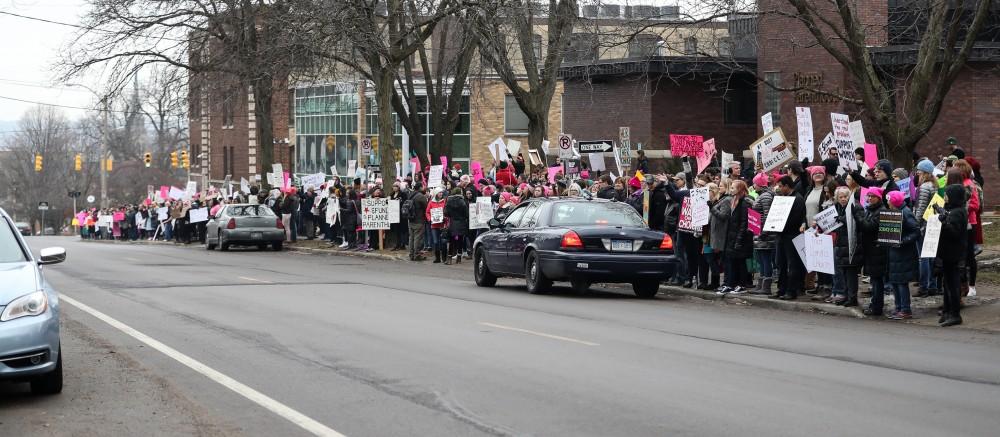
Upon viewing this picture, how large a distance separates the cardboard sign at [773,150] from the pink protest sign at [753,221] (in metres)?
3.20

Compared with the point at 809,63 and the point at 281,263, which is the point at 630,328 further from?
the point at 809,63

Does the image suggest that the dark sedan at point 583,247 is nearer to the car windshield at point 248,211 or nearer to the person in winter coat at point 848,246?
the person in winter coat at point 848,246


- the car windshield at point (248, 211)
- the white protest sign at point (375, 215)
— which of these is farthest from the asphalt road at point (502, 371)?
the car windshield at point (248, 211)

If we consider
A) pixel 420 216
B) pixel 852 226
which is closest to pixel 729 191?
pixel 852 226

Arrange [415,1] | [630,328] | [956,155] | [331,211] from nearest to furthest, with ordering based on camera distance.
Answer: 1. [630,328]
2. [956,155]
3. [415,1]
4. [331,211]

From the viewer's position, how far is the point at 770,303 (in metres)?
18.0

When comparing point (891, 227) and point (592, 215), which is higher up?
point (592, 215)

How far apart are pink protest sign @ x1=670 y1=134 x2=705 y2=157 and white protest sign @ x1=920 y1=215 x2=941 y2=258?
11.2 m

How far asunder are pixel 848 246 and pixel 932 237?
5.25 feet

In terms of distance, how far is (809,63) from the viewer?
126ft

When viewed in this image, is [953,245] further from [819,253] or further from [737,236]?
[737,236]

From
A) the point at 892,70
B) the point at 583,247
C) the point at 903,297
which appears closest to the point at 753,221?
the point at 583,247

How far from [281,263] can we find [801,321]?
52.9ft

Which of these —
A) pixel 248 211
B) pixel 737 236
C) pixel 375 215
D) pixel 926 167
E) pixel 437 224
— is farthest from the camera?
pixel 248 211
